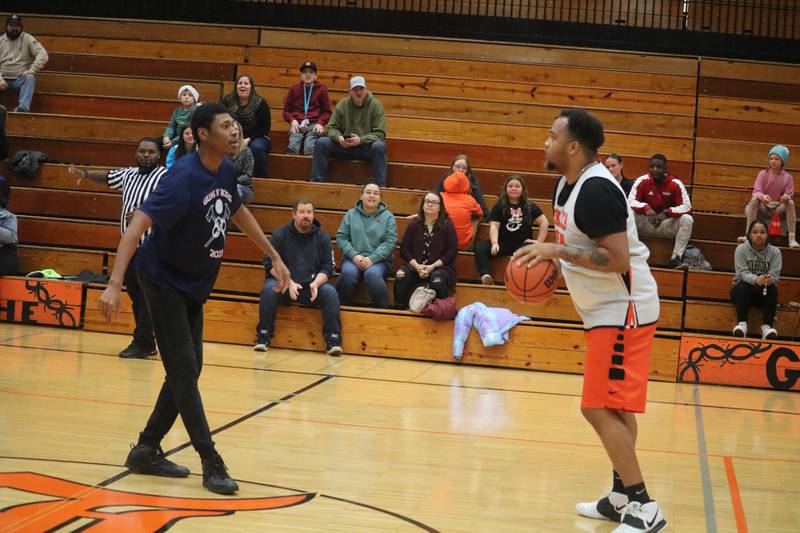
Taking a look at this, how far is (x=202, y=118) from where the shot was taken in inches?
173

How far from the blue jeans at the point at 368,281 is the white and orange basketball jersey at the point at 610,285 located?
16.9 ft

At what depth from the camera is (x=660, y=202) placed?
10.1 m

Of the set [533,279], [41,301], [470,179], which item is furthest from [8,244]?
[533,279]

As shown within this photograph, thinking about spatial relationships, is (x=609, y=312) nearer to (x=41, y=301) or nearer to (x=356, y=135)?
(x=41, y=301)

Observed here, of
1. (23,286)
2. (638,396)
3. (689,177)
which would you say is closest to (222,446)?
(638,396)

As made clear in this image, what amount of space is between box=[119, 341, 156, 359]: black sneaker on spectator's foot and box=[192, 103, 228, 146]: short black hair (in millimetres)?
3984

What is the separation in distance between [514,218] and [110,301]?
20.3 feet

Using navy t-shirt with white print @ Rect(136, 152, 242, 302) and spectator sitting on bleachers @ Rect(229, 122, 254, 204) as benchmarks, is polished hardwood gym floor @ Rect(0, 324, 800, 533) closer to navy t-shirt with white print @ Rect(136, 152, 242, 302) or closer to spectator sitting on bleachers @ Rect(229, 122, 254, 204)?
navy t-shirt with white print @ Rect(136, 152, 242, 302)

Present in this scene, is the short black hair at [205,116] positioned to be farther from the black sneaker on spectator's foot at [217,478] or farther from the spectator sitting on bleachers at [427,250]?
the spectator sitting on bleachers at [427,250]

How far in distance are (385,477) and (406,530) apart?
871mm

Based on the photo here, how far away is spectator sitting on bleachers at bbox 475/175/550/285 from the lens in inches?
384

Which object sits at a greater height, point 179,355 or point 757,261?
point 757,261

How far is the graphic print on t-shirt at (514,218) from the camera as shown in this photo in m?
9.76

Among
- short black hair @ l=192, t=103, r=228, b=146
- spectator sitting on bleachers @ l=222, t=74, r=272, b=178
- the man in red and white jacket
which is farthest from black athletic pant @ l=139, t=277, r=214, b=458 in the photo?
spectator sitting on bleachers @ l=222, t=74, r=272, b=178
